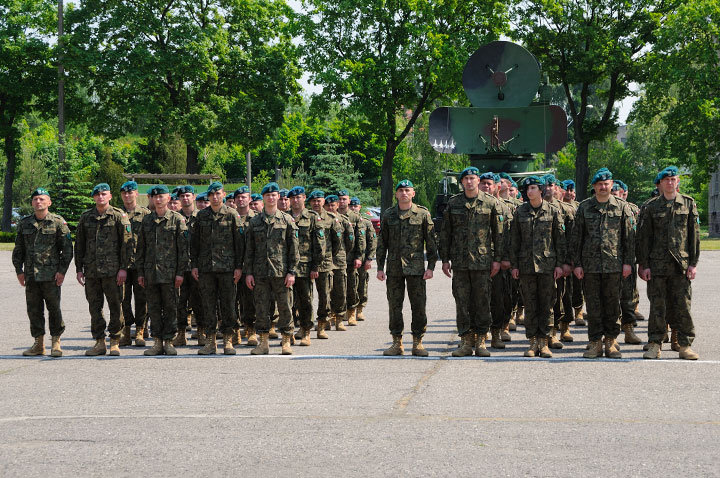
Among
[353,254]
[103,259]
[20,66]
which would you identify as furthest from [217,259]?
[20,66]

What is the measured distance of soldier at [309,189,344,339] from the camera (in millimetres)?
11547

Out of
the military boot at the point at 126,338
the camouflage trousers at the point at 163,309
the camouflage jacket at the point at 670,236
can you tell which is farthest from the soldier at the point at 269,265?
the camouflage jacket at the point at 670,236

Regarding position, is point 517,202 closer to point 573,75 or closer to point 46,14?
point 573,75

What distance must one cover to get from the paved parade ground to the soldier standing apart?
375 mm

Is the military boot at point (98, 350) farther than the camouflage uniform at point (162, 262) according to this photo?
No

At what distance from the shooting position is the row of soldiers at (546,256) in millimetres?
9195

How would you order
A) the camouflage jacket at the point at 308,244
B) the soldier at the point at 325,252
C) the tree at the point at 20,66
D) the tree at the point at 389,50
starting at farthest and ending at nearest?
the tree at the point at 20,66 → the tree at the point at 389,50 → the soldier at the point at 325,252 → the camouflage jacket at the point at 308,244

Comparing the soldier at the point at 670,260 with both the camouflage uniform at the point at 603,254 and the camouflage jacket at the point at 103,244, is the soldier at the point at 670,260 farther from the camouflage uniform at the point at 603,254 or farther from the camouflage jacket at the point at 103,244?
the camouflage jacket at the point at 103,244

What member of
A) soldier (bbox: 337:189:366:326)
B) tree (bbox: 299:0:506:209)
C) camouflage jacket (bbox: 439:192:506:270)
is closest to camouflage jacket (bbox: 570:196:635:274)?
camouflage jacket (bbox: 439:192:506:270)

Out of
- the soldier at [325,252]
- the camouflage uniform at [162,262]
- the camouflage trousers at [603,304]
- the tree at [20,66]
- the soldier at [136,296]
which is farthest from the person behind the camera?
the tree at [20,66]

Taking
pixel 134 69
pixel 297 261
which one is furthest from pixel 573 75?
pixel 297 261

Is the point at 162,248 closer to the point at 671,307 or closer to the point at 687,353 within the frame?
the point at 671,307

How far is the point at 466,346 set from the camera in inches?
378

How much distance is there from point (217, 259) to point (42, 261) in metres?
1.86
